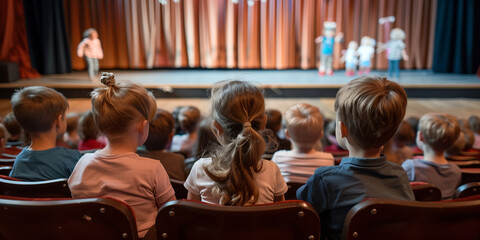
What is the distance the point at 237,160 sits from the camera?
1.15 meters

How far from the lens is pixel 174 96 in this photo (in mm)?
5715

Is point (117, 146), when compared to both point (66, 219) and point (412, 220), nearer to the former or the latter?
point (66, 219)

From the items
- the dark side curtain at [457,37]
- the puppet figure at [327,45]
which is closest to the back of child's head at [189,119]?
the puppet figure at [327,45]

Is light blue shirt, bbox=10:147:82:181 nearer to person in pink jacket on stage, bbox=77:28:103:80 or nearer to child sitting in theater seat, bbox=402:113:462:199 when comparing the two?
child sitting in theater seat, bbox=402:113:462:199

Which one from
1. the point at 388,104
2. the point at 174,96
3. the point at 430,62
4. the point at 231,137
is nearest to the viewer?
the point at 388,104

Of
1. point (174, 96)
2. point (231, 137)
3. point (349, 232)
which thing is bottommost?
point (174, 96)

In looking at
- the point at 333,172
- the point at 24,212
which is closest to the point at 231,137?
the point at 333,172

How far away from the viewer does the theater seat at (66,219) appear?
36.9 inches

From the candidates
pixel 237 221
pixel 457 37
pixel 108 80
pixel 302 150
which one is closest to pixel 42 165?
pixel 108 80

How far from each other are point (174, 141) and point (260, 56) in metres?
6.08

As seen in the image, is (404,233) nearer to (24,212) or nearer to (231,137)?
(231,137)

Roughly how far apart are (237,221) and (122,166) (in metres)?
0.49

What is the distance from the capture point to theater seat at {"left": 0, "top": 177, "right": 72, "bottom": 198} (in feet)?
3.77

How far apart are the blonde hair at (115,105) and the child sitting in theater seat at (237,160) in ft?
0.86
